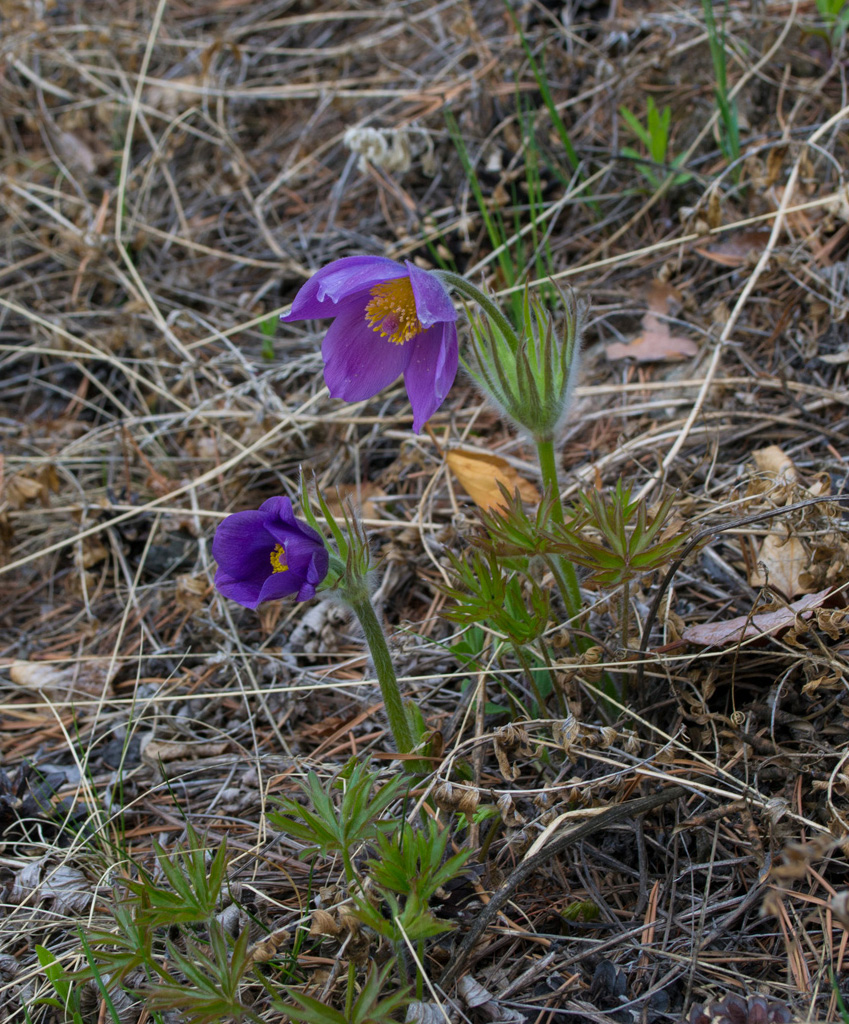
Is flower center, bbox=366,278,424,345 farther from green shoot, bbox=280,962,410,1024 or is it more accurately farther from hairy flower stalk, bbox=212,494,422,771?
green shoot, bbox=280,962,410,1024

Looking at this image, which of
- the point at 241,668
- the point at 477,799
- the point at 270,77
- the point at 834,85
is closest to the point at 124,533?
the point at 241,668

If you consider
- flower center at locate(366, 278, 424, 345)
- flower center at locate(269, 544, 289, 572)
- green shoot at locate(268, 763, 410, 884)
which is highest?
flower center at locate(366, 278, 424, 345)

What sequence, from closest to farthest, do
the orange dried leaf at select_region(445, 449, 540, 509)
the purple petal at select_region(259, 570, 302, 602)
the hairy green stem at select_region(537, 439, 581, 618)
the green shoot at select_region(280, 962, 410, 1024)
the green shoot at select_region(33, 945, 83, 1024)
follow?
the green shoot at select_region(280, 962, 410, 1024), the green shoot at select_region(33, 945, 83, 1024), the purple petal at select_region(259, 570, 302, 602), the hairy green stem at select_region(537, 439, 581, 618), the orange dried leaf at select_region(445, 449, 540, 509)

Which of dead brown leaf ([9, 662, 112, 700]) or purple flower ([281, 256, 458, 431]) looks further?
dead brown leaf ([9, 662, 112, 700])

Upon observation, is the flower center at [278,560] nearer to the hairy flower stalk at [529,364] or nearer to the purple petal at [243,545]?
the purple petal at [243,545]

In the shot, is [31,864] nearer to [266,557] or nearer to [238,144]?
[266,557]

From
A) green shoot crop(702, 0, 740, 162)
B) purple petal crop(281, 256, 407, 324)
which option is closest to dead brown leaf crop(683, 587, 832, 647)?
purple petal crop(281, 256, 407, 324)
